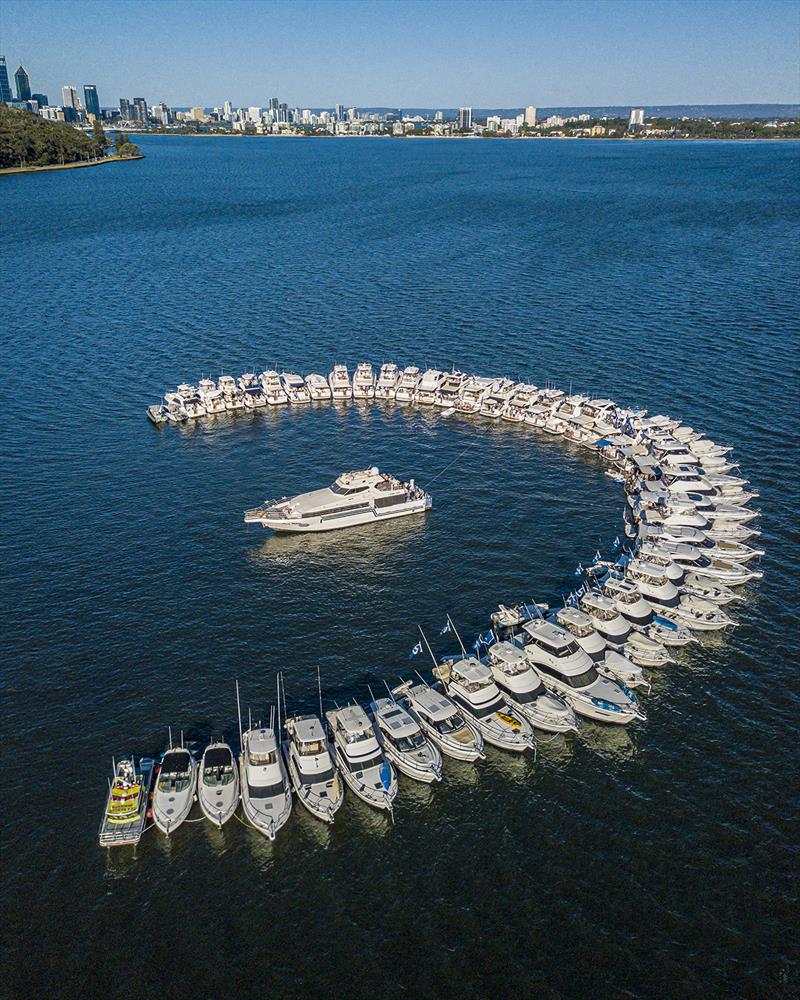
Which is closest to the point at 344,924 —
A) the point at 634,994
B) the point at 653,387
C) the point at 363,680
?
the point at 634,994

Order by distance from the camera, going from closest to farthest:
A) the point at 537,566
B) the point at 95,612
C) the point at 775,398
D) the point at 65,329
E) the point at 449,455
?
1. the point at 95,612
2. the point at 537,566
3. the point at 449,455
4. the point at 775,398
5. the point at 65,329

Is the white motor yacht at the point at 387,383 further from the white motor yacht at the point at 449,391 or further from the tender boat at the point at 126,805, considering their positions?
the tender boat at the point at 126,805

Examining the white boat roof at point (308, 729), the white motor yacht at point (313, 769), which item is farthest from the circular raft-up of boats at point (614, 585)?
the white boat roof at point (308, 729)

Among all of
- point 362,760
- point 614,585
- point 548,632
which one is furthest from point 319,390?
point 362,760

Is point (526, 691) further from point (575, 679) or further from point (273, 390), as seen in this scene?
point (273, 390)

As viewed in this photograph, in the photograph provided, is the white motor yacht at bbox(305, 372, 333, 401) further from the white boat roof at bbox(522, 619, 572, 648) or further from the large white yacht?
the white boat roof at bbox(522, 619, 572, 648)

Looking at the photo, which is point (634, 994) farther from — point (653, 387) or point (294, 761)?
point (653, 387)
